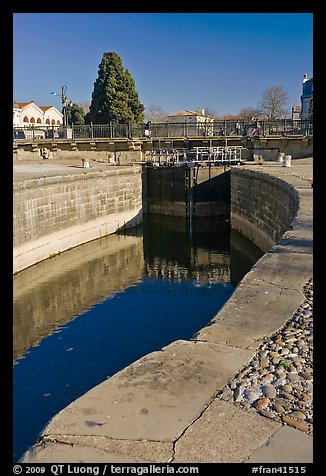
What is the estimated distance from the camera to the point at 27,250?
43.3 feet

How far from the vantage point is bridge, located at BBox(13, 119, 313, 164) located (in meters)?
25.0

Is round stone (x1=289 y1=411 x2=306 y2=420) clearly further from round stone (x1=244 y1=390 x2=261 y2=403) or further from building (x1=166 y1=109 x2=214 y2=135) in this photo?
building (x1=166 y1=109 x2=214 y2=135)

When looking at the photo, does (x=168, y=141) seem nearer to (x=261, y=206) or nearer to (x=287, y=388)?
(x=261, y=206)

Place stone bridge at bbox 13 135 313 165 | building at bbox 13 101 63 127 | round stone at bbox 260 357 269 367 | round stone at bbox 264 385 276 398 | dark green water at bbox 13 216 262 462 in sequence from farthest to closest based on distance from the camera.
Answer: building at bbox 13 101 63 127 → stone bridge at bbox 13 135 313 165 → dark green water at bbox 13 216 262 462 → round stone at bbox 260 357 269 367 → round stone at bbox 264 385 276 398

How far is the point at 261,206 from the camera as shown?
49.8 feet

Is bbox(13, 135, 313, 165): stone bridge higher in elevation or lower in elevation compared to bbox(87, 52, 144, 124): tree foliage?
lower

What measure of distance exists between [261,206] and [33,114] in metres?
58.0

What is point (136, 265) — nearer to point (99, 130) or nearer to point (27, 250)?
point (27, 250)

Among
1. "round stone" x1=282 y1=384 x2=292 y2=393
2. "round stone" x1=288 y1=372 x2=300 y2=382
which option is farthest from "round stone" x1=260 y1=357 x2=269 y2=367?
"round stone" x1=282 y1=384 x2=292 y2=393

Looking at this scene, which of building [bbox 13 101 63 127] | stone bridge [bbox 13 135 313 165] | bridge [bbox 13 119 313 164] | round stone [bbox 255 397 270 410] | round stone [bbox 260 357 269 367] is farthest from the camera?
building [bbox 13 101 63 127]

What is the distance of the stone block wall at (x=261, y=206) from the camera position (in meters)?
11.7

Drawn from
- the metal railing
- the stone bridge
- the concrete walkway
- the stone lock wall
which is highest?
the metal railing

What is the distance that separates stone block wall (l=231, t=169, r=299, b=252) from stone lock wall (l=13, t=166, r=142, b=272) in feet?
16.2
